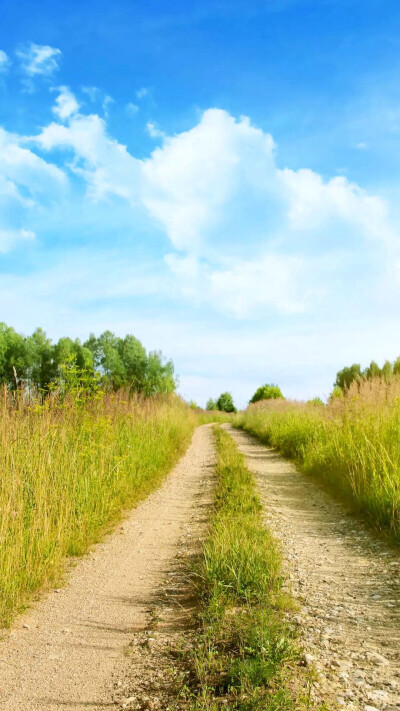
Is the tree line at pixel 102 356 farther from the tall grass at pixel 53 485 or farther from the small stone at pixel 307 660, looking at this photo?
the small stone at pixel 307 660

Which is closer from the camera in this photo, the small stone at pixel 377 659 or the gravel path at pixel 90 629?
the gravel path at pixel 90 629

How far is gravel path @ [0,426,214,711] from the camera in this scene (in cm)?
296

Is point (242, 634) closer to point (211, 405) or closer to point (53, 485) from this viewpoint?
point (53, 485)

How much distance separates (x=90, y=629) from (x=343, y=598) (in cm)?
218

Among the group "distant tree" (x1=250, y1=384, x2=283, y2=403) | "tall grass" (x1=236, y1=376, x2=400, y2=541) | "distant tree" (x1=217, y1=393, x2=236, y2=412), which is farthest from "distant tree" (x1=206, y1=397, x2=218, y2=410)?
"tall grass" (x1=236, y1=376, x2=400, y2=541)

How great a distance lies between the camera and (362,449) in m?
7.82

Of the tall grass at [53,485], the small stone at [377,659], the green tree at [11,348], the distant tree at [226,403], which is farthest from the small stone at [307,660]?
the distant tree at [226,403]

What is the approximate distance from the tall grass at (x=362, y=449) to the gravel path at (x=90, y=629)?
107 inches

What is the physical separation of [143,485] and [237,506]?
2641 mm

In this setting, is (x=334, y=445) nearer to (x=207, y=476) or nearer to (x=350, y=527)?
(x=207, y=476)

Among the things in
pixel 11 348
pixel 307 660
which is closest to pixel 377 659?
pixel 307 660

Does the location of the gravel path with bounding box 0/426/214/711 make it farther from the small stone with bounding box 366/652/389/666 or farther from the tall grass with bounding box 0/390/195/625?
the small stone with bounding box 366/652/389/666

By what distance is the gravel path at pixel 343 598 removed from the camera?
2871 millimetres

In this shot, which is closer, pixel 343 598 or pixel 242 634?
pixel 242 634
